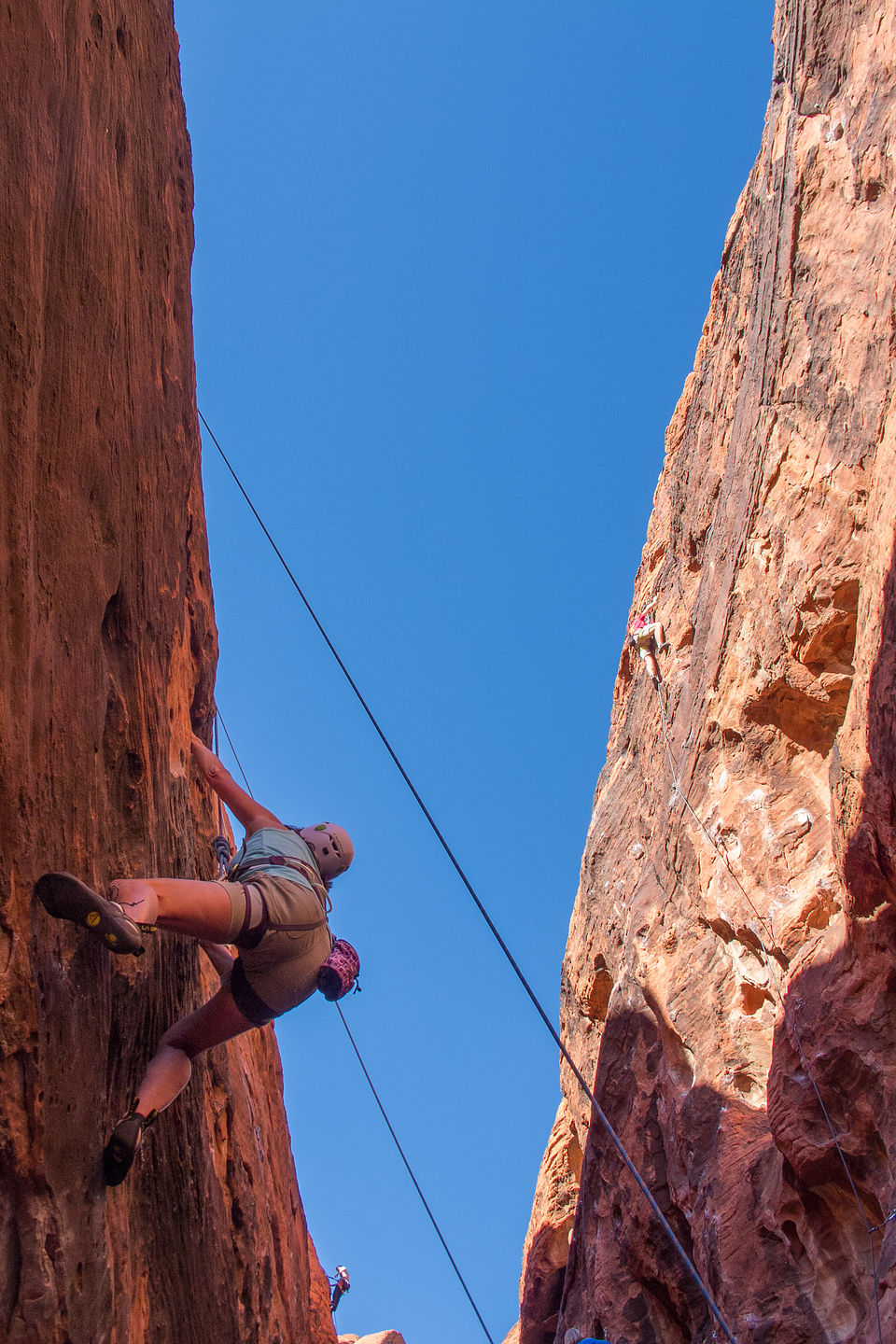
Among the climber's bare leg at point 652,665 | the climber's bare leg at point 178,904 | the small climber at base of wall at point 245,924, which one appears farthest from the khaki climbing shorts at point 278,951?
the climber's bare leg at point 652,665

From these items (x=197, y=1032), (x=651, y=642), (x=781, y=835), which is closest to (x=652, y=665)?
(x=651, y=642)

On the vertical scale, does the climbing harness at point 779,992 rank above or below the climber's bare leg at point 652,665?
below

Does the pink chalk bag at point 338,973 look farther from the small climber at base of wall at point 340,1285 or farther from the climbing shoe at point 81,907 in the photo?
the small climber at base of wall at point 340,1285

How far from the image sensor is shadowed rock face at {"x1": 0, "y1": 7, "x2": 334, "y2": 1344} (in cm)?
445

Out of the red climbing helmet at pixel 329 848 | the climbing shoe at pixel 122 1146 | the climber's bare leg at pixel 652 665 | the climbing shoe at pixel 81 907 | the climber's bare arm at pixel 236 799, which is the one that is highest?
the climber's bare leg at pixel 652 665

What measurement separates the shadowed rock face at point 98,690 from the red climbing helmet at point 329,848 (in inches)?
34.4

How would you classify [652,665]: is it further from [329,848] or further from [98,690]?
[98,690]

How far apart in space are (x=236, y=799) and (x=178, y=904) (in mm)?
1665

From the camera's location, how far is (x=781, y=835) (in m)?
8.35

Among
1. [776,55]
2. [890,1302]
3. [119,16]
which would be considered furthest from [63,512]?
[776,55]

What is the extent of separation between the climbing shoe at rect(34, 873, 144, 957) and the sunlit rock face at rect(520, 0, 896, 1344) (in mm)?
4206

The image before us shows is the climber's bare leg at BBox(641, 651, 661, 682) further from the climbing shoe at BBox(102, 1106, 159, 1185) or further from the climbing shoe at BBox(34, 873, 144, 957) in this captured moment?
the climbing shoe at BBox(34, 873, 144, 957)

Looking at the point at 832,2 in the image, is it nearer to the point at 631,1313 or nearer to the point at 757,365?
the point at 757,365

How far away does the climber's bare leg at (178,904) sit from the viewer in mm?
4578
